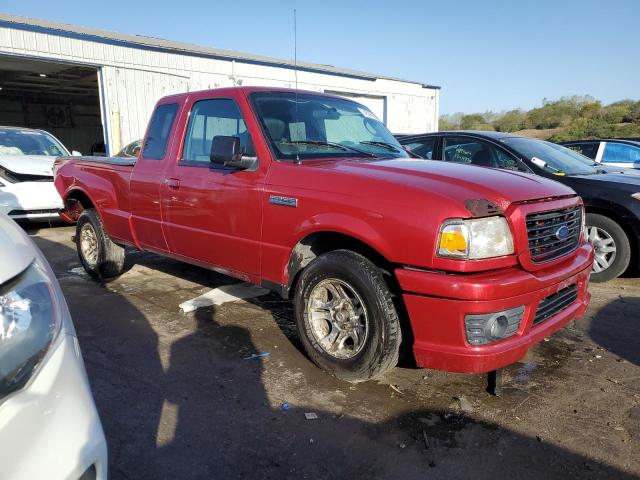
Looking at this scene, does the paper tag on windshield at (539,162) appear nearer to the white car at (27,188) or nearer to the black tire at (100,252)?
the black tire at (100,252)

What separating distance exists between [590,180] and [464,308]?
3.79 m

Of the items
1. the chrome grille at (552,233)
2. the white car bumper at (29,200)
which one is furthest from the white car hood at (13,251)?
the white car bumper at (29,200)

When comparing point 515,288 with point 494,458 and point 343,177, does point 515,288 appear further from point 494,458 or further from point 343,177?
point 343,177

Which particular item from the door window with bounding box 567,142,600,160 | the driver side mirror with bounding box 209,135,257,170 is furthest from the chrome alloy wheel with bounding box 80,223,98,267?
the door window with bounding box 567,142,600,160

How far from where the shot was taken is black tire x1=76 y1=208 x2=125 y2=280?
5.43 m

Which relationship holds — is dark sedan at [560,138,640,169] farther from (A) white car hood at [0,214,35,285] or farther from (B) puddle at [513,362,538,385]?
(A) white car hood at [0,214,35,285]

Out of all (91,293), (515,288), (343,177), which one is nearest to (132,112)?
(91,293)

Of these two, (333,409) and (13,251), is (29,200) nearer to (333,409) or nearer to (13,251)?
(333,409)

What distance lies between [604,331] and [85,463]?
413 cm

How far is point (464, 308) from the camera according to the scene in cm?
258

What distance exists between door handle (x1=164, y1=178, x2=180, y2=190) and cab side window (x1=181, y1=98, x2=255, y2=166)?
7.1 inches

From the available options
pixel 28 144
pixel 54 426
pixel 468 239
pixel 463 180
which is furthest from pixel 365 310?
pixel 28 144

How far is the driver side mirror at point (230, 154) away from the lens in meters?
3.47

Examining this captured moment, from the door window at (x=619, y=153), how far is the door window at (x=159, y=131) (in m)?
8.48
